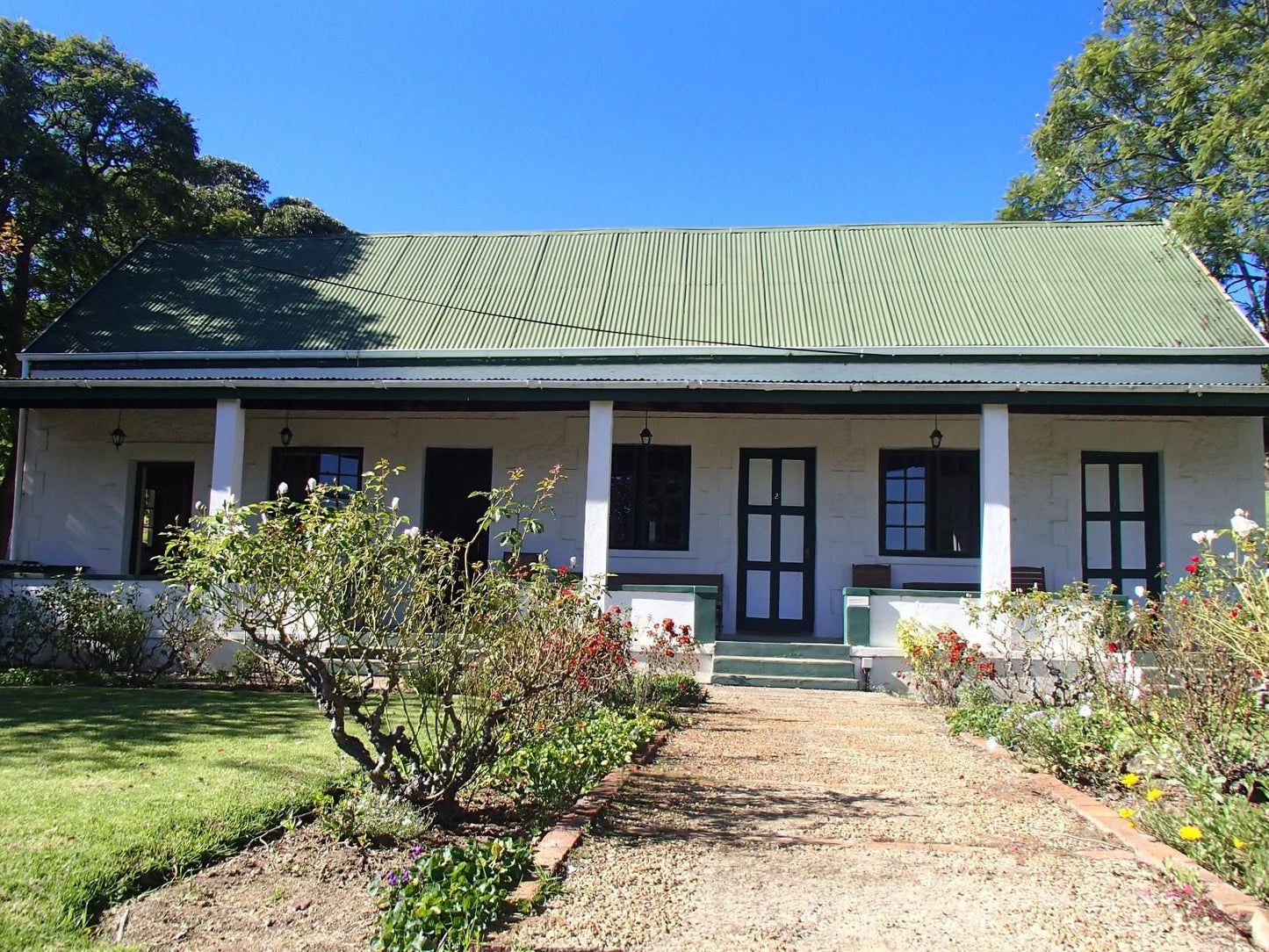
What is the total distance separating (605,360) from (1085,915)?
10.4 metres

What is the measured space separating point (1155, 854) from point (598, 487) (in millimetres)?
7185

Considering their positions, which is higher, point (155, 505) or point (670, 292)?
point (670, 292)

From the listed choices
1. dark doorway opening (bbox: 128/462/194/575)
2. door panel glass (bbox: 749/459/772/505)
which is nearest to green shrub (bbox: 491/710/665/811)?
door panel glass (bbox: 749/459/772/505)

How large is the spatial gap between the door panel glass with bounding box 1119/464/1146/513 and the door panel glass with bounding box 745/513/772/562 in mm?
Answer: 4468

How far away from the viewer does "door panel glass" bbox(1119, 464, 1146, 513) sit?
1256 cm

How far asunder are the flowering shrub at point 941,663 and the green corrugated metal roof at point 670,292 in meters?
4.51

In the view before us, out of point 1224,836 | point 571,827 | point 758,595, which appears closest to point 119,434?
point 758,595

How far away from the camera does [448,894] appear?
3.68m

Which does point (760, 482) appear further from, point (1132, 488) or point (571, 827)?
point (571, 827)

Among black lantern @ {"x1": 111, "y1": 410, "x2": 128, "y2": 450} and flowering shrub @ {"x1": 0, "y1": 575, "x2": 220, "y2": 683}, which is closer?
flowering shrub @ {"x1": 0, "y1": 575, "x2": 220, "y2": 683}

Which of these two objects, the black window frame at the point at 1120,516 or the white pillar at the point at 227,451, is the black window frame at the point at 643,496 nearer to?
the white pillar at the point at 227,451

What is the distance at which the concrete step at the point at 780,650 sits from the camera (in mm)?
10992

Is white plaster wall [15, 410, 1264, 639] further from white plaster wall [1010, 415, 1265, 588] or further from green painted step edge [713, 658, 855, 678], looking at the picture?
green painted step edge [713, 658, 855, 678]

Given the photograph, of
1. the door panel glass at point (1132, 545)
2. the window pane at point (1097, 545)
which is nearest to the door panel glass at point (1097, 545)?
the window pane at point (1097, 545)
